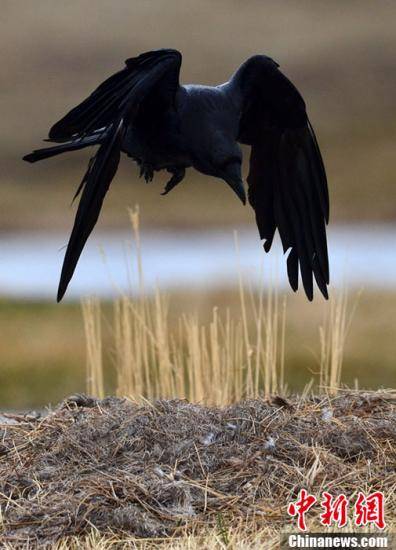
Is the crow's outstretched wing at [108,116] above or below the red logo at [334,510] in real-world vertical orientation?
above

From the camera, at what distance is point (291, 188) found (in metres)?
4.65

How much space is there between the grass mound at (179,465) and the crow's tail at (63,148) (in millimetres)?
1007

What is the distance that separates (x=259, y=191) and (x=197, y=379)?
3.58ft

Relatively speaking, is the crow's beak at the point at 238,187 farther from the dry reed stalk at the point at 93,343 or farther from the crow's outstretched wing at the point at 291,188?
the dry reed stalk at the point at 93,343

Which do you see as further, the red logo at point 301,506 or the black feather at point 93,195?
the red logo at point 301,506

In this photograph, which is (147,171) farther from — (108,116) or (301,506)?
(301,506)

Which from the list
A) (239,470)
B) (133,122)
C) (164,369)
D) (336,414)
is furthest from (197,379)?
(133,122)

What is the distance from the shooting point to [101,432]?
13.5 ft

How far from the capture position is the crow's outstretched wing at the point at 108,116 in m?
3.48

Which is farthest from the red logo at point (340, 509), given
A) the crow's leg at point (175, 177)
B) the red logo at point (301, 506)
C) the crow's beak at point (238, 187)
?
the crow's leg at point (175, 177)

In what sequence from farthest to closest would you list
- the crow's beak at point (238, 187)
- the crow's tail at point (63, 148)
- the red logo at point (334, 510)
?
the crow's tail at point (63, 148) → the crow's beak at point (238, 187) → the red logo at point (334, 510)

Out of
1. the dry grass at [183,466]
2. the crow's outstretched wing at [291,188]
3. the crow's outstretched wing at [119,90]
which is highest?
the crow's outstretched wing at [119,90]

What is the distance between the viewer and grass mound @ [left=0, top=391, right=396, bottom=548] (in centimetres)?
359

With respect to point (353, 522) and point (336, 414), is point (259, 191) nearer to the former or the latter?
point (336, 414)
